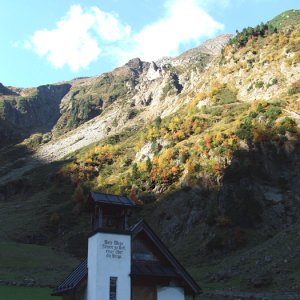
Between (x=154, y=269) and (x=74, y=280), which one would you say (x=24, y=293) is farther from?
(x=154, y=269)

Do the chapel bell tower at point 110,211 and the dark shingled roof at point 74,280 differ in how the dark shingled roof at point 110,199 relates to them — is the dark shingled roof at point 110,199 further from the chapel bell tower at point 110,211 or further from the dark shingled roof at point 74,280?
the dark shingled roof at point 74,280

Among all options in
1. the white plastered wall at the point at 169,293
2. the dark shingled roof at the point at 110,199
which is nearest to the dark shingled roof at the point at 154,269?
the white plastered wall at the point at 169,293

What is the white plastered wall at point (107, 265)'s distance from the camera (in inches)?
849

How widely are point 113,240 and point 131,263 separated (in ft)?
5.70

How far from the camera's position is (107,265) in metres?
22.0

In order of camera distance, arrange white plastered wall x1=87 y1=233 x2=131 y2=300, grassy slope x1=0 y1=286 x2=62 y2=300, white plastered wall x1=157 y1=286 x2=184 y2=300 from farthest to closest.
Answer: grassy slope x1=0 y1=286 x2=62 y2=300 → white plastered wall x1=157 y1=286 x2=184 y2=300 → white plastered wall x1=87 y1=233 x2=131 y2=300

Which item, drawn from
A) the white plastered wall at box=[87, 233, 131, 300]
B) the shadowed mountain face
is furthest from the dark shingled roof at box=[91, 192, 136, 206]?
the shadowed mountain face

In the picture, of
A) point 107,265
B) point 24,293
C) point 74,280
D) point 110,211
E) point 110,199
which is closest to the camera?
point 107,265

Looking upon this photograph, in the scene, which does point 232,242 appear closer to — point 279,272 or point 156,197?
point 279,272

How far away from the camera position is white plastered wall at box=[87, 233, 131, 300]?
21.6 meters

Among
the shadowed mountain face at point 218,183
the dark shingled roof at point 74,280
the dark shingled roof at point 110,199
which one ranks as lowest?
the dark shingled roof at point 74,280

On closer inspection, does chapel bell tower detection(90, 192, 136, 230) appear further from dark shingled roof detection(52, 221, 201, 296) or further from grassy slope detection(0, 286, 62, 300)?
grassy slope detection(0, 286, 62, 300)

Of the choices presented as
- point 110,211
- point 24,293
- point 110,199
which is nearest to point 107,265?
point 110,211

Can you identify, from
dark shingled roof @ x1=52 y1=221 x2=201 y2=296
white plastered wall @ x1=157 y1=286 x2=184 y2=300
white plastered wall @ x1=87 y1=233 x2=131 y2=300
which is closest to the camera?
white plastered wall @ x1=87 y1=233 x2=131 y2=300
